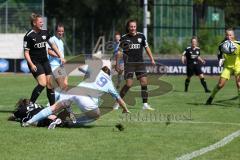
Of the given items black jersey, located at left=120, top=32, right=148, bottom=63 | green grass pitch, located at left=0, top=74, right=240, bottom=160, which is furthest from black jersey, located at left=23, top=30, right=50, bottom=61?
black jersey, located at left=120, top=32, right=148, bottom=63

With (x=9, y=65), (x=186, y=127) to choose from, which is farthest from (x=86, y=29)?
(x=186, y=127)

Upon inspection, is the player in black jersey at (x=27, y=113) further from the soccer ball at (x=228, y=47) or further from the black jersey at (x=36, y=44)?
the soccer ball at (x=228, y=47)

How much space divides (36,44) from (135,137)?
4.16m

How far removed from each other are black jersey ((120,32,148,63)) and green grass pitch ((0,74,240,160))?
4.20ft

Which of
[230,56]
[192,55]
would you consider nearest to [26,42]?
[230,56]

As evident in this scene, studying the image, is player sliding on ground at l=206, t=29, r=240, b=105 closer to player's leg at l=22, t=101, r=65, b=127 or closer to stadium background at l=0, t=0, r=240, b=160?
stadium background at l=0, t=0, r=240, b=160

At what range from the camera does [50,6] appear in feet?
209

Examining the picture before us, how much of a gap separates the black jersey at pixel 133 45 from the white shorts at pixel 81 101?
13.8ft

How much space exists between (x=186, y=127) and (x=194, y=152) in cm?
302

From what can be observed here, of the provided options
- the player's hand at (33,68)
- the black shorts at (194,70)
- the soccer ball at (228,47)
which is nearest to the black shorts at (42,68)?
the player's hand at (33,68)

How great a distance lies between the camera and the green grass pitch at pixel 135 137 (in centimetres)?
959

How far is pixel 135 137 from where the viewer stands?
11312 mm

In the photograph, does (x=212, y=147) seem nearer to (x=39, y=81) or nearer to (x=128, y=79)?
(x=39, y=81)

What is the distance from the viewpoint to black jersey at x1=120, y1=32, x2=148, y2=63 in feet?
54.0
